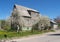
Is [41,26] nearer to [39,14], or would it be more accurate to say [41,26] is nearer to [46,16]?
[46,16]

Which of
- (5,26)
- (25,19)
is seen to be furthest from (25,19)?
(5,26)

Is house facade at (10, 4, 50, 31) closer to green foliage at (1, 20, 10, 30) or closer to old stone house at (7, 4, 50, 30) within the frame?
old stone house at (7, 4, 50, 30)

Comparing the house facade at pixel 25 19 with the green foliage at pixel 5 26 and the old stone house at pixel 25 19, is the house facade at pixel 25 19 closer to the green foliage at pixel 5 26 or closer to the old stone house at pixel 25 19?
the old stone house at pixel 25 19

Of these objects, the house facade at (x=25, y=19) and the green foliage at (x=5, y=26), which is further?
the green foliage at (x=5, y=26)

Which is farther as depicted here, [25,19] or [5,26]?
[5,26]

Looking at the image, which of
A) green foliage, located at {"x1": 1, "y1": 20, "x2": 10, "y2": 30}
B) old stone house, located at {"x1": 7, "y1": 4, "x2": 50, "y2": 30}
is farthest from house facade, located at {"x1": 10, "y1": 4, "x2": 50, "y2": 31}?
green foliage, located at {"x1": 1, "y1": 20, "x2": 10, "y2": 30}

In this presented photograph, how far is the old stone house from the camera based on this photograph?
185 feet

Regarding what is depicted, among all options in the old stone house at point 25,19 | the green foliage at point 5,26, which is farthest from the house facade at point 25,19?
the green foliage at point 5,26

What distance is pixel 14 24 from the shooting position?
56844 mm

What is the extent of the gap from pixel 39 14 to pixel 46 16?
261 inches

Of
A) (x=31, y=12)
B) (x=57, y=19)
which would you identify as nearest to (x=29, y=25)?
(x=31, y=12)

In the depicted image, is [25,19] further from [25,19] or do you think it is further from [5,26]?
[5,26]

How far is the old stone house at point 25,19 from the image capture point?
5638 cm

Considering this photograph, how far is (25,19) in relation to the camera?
65375mm
